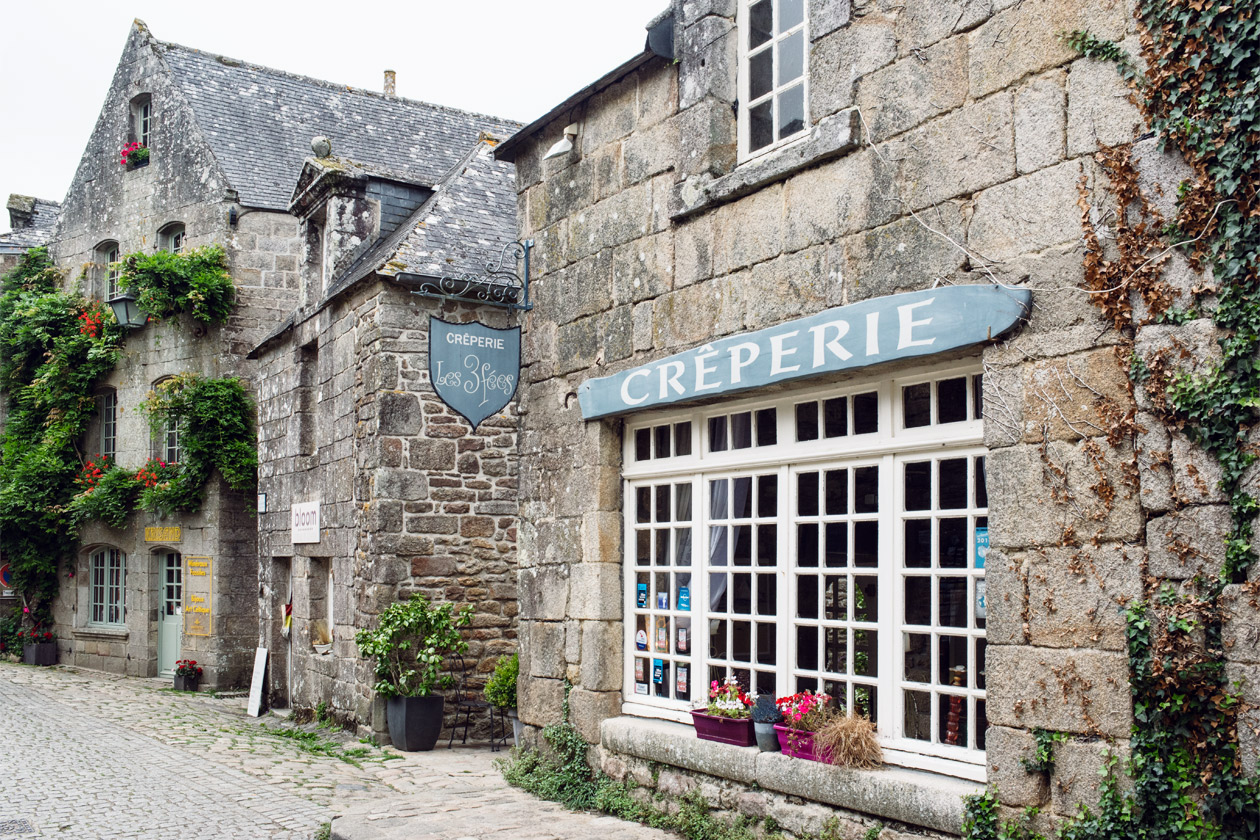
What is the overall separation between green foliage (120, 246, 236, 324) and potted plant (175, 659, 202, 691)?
4815 millimetres

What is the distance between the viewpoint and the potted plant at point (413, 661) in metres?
9.39

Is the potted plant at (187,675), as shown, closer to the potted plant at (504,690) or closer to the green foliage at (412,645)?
the green foliage at (412,645)

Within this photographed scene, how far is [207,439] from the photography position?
15.2 metres

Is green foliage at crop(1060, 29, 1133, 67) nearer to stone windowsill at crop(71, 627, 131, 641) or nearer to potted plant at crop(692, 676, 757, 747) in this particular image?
potted plant at crop(692, 676, 757, 747)

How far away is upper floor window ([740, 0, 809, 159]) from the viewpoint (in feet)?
17.9

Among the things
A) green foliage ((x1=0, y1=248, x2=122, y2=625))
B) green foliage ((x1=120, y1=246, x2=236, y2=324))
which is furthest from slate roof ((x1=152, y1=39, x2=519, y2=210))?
green foliage ((x1=0, y1=248, x2=122, y2=625))

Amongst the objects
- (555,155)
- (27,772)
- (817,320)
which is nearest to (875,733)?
(817,320)

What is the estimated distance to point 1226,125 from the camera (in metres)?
3.56

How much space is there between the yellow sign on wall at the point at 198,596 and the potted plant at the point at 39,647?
3976mm

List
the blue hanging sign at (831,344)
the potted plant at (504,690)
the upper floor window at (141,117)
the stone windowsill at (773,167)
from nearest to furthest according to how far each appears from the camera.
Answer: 1. the blue hanging sign at (831,344)
2. the stone windowsill at (773,167)
3. the potted plant at (504,690)
4. the upper floor window at (141,117)

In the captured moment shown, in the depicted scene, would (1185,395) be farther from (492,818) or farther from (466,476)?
(466,476)

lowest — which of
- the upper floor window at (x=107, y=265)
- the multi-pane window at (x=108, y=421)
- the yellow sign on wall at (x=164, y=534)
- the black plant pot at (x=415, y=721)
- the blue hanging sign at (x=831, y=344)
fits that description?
the black plant pot at (x=415, y=721)

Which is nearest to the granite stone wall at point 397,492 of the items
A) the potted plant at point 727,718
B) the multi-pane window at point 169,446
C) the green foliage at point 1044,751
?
the potted plant at point 727,718

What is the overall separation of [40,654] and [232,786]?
39.4 ft
